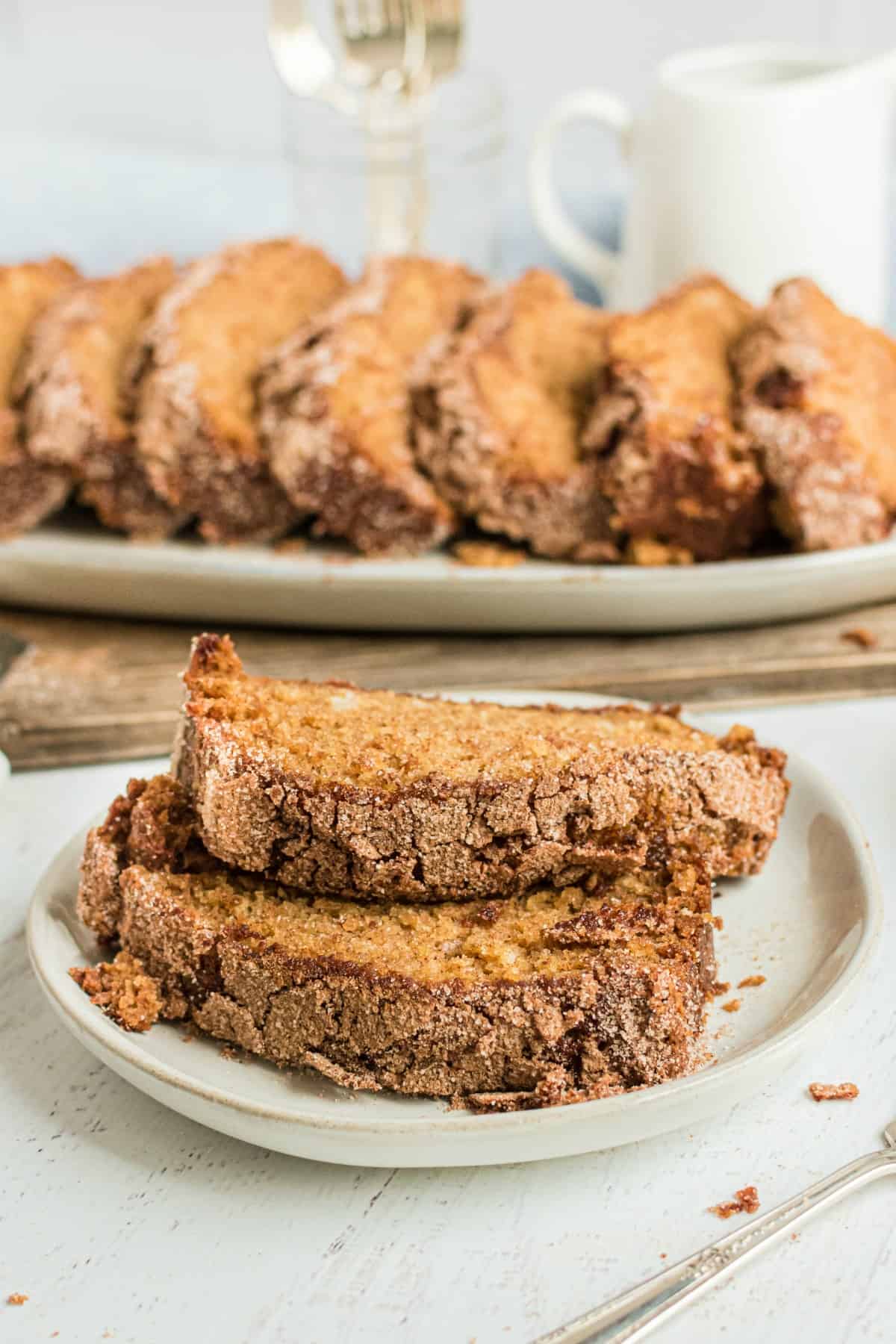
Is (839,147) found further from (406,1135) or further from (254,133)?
(254,133)

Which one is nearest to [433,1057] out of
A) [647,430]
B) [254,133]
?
[647,430]

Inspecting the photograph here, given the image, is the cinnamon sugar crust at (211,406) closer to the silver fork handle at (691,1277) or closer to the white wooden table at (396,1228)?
the white wooden table at (396,1228)

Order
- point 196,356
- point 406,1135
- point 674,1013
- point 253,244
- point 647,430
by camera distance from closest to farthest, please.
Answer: point 406,1135 → point 674,1013 → point 647,430 → point 196,356 → point 253,244

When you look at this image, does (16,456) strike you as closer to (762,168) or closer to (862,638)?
(862,638)

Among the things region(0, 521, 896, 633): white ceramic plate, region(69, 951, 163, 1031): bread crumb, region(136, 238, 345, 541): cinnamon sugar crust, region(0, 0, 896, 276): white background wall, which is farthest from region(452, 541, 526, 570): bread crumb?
region(0, 0, 896, 276): white background wall

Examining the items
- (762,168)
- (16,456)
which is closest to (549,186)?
(762,168)

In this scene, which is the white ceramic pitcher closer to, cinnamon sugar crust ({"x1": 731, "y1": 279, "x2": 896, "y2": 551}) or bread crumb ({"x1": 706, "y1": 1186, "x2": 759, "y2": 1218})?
cinnamon sugar crust ({"x1": 731, "y1": 279, "x2": 896, "y2": 551})

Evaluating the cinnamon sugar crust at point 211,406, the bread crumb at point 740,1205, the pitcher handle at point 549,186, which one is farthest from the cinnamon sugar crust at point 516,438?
the bread crumb at point 740,1205
